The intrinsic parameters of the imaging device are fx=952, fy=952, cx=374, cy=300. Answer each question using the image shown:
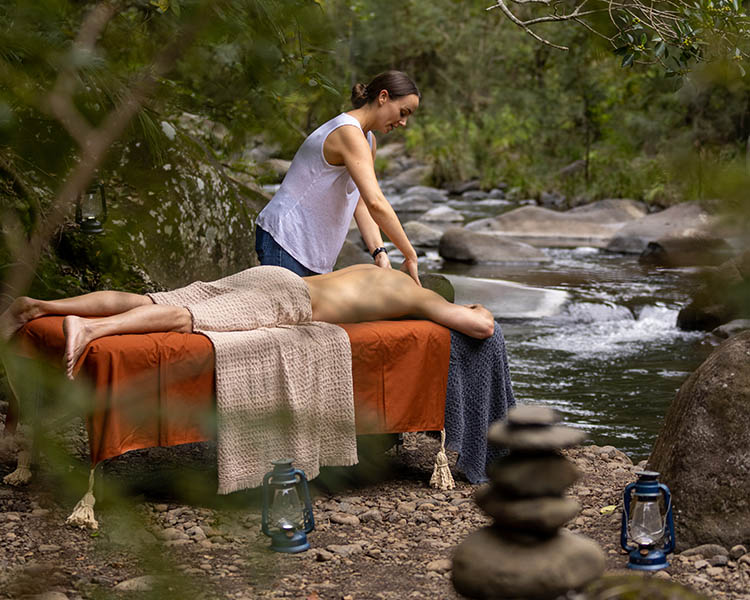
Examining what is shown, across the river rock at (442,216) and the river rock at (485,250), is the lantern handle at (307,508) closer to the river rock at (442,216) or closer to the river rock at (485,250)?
the river rock at (485,250)

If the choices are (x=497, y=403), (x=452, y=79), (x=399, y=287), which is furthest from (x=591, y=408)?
(x=452, y=79)

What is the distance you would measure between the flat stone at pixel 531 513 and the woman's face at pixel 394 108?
2.43 metres

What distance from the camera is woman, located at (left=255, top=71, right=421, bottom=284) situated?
3.96m

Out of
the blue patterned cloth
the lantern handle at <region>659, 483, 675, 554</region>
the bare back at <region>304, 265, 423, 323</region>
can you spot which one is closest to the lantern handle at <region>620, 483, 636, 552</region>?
the lantern handle at <region>659, 483, 675, 554</region>

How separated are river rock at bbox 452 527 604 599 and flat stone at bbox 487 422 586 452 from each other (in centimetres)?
18

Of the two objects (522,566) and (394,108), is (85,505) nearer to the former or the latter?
(522,566)

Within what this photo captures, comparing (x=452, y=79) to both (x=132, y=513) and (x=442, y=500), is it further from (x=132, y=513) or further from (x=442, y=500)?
(x=132, y=513)

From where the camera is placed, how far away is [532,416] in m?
1.96

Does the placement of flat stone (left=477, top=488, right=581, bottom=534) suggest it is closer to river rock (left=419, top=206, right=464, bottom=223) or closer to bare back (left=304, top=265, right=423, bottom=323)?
bare back (left=304, top=265, right=423, bottom=323)

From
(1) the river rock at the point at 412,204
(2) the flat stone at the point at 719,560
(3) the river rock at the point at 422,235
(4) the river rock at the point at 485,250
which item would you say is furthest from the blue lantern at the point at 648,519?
(1) the river rock at the point at 412,204

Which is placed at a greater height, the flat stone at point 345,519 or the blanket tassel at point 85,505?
the blanket tassel at point 85,505

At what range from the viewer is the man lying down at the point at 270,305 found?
340 centimetres

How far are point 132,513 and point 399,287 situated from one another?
3.52 m

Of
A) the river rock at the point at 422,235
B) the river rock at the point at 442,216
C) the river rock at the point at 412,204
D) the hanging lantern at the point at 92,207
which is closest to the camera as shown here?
the hanging lantern at the point at 92,207
